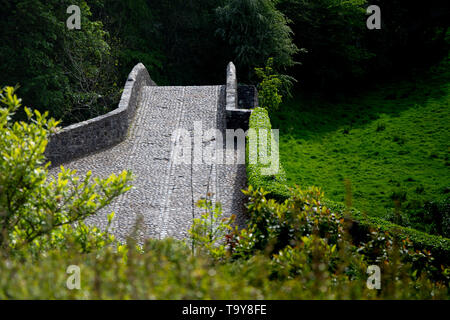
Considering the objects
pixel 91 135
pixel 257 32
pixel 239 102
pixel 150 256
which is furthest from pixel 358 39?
pixel 150 256

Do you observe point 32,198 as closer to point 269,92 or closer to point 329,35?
point 269,92

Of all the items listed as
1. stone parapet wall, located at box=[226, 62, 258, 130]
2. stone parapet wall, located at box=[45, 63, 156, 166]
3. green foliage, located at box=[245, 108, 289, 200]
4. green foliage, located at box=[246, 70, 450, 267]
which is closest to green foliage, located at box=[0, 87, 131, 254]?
green foliage, located at box=[245, 108, 289, 200]

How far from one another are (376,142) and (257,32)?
6.89 meters

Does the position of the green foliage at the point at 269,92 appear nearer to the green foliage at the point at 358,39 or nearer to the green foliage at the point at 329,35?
the green foliage at the point at 329,35

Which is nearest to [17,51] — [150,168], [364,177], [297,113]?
[150,168]

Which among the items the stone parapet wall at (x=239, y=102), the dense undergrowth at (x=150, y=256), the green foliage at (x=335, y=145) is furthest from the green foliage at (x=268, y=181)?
the stone parapet wall at (x=239, y=102)

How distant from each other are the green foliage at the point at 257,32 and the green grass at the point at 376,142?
231 cm

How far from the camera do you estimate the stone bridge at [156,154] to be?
9.25 metres

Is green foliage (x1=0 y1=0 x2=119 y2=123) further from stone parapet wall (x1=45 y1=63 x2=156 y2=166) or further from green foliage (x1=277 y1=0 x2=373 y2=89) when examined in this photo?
green foliage (x1=277 y1=0 x2=373 y2=89)
